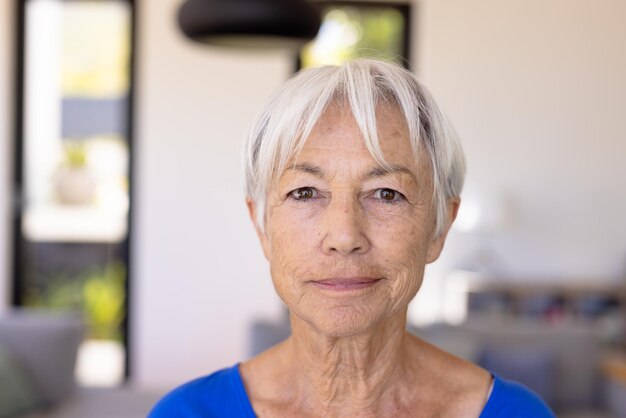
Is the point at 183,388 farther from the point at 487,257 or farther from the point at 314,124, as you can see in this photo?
the point at 487,257

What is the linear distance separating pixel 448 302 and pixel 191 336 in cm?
182

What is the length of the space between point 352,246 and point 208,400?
0.34 meters

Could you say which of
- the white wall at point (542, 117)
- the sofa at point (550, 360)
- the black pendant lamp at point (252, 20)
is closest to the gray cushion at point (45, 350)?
the sofa at point (550, 360)

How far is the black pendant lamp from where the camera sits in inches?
115

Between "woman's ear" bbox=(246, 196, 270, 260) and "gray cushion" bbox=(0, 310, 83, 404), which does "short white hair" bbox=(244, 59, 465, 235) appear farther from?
"gray cushion" bbox=(0, 310, 83, 404)

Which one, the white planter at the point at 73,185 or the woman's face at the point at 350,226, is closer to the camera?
the woman's face at the point at 350,226

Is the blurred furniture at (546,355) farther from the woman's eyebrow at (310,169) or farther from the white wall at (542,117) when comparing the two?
the woman's eyebrow at (310,169)

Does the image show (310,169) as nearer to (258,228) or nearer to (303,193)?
(303,193)

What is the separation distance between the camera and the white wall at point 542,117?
6.14m

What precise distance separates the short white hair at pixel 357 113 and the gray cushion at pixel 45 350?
126 inches

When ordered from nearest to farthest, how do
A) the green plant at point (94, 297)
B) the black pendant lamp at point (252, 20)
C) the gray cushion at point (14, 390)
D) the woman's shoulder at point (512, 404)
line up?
the woman's shoulder at point (512, 404) → the black pendant lamp at point (252, 20) → the gray cushion at point (14, 390) → the green plant at point (94, 297)

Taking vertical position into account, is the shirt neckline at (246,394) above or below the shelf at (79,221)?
above

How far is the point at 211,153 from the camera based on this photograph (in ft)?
20.1

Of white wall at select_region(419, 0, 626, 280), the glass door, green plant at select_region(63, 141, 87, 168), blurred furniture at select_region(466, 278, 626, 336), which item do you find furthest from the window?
blurred furniture at select_region(466, 278, 626, 336)
